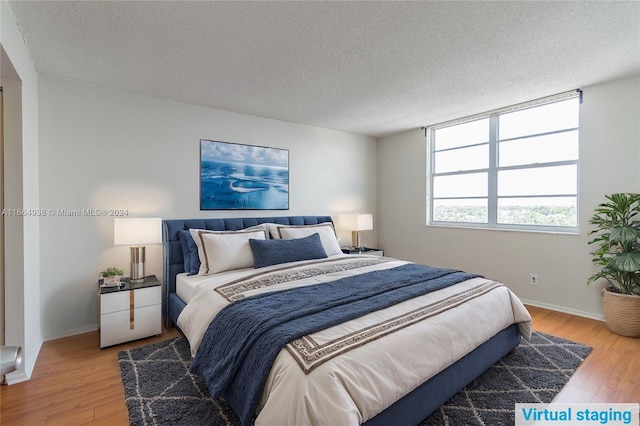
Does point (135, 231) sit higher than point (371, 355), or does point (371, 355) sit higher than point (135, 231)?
point (135, 231)

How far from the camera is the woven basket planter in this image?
2691 millimetres

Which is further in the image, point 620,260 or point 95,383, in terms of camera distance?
point 620,260

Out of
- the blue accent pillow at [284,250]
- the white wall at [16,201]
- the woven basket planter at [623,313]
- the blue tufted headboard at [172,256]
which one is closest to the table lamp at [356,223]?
the blue accent pillow at [284,250]

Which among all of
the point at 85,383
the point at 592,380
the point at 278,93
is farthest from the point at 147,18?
the point at 592,380

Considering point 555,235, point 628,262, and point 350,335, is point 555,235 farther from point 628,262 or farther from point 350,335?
point 350,335

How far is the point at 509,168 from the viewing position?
3.82m

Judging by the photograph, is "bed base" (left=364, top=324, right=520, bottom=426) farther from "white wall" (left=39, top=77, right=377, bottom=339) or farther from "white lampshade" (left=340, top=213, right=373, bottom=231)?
"white wall" (left=39, top=77, right=377, bottom=339)

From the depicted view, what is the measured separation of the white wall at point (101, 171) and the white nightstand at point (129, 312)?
529mm

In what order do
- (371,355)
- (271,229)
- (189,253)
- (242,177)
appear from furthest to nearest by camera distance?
(242,177) < (271,229) < (189,253) < (371,355)

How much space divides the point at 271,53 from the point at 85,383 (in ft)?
8.95

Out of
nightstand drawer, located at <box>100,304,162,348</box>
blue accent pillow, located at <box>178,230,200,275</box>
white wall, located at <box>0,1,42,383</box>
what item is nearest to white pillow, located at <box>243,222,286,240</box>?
blue accent pillow, located at <box>178,230,200,275</box>

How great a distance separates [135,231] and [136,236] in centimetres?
5

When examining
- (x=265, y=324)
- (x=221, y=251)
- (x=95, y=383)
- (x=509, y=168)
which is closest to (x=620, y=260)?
(x=509, y=168)

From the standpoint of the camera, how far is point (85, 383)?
2.07 meters
